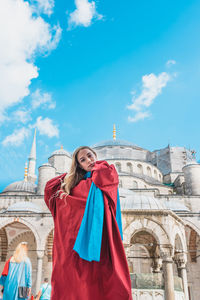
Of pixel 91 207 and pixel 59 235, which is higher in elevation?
pixel 91 207

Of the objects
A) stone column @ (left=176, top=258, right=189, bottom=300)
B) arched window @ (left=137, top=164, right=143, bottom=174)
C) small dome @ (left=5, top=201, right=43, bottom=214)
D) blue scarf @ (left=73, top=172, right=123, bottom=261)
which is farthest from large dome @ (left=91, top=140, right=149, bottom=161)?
blue scarf @ (left=73, top=172, right=123, bottom=261)

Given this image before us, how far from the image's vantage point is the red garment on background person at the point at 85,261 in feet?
4.95

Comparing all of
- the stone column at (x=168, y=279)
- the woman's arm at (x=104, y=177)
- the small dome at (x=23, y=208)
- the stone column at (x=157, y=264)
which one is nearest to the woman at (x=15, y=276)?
the woman's arm at (x=104, y=177)

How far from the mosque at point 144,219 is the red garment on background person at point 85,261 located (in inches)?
160

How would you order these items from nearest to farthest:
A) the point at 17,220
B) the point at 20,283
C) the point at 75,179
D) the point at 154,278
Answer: the point at 75,179, the point at 20,283, the point at 154,278, the point at 17,220

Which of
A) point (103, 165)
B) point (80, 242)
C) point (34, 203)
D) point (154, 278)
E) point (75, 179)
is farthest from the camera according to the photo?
point (34, 203)

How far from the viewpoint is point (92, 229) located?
1.58m

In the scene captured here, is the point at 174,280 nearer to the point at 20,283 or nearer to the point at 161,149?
the point at 20,283

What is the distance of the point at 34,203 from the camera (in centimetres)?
1814

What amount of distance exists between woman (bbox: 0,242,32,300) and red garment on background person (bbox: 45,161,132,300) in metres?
2.22

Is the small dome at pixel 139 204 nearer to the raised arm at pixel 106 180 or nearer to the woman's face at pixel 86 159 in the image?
the woman's face at pixel 86 159

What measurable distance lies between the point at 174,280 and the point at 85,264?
4821 mm

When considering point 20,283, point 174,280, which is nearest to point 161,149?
point 174,280

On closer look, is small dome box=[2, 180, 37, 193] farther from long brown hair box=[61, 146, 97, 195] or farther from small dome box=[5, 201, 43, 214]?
long brown hair box=[61, 146, 97, 195]
